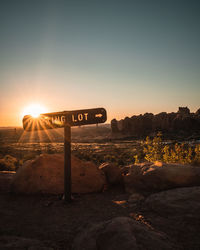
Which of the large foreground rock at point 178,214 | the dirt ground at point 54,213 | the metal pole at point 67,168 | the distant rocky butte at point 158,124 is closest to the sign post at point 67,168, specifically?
the metal pole at point 67,168

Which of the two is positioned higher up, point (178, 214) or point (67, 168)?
point (67, 168)

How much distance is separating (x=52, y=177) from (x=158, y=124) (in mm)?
76255

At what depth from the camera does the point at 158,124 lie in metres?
76.6

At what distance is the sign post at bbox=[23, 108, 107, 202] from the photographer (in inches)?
200

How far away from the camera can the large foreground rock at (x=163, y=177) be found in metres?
4.78

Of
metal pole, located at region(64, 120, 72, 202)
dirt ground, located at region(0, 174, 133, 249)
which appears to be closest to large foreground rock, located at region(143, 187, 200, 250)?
dirt ground, located at region(0, 174, 133, 249)

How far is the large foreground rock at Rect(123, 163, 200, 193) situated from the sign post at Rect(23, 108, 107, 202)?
7.08 ft

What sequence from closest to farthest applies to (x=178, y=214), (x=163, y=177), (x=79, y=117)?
1. (x=178, y=214)
2. (x=163, y=177)
3. (x=79, y=117)

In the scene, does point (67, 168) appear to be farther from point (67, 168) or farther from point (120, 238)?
point (120, 238)

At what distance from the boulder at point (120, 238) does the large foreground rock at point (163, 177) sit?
251 centimetres

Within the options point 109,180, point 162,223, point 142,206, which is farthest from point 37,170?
point 162,223

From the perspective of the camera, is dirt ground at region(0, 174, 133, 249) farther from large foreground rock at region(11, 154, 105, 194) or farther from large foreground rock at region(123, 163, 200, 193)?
large foreground rock at region(123, 163, 200, 193)

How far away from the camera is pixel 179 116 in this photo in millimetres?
73625

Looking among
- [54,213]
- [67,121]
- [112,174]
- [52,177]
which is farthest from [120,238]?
[112,174]
